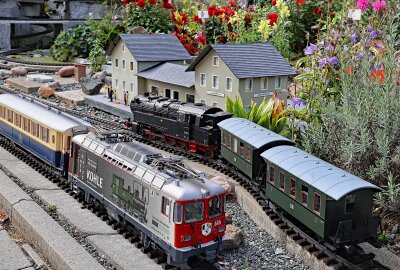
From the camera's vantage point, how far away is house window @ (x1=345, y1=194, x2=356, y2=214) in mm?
11609

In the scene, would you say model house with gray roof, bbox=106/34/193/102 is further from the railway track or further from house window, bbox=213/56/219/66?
the railway track

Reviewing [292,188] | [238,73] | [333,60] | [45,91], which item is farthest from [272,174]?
[45,91]

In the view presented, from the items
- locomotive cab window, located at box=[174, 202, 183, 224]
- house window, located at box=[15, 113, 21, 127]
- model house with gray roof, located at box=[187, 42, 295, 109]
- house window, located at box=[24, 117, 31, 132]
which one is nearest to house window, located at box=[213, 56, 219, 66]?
model house with gray roof, located at box=[187, 42, 295, 109]

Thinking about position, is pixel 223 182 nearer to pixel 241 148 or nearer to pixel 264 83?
pixel 241 148

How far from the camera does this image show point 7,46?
43.2m

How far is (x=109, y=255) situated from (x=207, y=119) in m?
7.72

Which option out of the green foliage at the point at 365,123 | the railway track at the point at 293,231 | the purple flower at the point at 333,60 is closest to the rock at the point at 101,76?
the railway track at the point at 293,231

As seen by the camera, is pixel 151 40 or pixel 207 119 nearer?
pixel 207 119

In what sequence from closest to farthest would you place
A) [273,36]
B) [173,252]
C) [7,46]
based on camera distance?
[173,252]
[273,36]
[7,46]

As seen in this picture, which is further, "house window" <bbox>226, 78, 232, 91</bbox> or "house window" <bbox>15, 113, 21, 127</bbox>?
"house window" <bbox>226, 78, 232, 91</bbox>

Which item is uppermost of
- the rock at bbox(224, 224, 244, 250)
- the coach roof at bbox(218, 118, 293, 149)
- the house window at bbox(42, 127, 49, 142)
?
the coach roof at bbox(218, 118, 293, 149)

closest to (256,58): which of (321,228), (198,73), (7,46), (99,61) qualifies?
(198,73)

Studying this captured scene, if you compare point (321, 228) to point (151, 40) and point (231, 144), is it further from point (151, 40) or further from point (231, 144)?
point (151, 40)

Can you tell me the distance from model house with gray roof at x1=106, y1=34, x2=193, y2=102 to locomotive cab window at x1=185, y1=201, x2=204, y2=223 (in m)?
12.4
